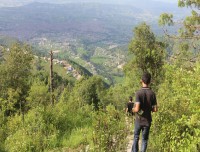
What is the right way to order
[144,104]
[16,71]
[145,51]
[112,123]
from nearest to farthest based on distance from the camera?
[144,104]
[112,123]
[145,51]
[16,71]

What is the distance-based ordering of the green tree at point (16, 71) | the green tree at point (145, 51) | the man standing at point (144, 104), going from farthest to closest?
the green tree at point (16, 71), the green tree at point (145, 51), the man standing at point (144, 104)

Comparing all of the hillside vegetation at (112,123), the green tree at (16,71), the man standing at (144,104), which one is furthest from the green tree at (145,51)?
the man standing at (144,104)

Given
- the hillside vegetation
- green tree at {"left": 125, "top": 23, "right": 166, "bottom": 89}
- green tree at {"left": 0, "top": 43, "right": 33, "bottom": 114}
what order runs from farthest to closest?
green tree at {"left": 0, "top": 43, "right": 33, "bottom": 114}
green tree at {"left": 125, "top": 23, "right": 166, "bottom": 89}
the hillside vegetation

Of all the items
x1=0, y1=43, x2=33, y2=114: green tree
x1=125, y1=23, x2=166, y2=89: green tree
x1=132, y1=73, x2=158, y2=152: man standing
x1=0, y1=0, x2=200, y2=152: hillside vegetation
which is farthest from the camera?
x1=0, y1=43, x2=33, y2=114: green tree

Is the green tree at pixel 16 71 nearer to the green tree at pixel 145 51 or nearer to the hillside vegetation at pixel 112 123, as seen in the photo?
Result: the green tree at pixel 145 51

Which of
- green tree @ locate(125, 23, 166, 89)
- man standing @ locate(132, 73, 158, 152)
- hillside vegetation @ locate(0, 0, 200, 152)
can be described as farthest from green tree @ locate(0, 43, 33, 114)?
man standing @ locate(132, 73, 158, 152)

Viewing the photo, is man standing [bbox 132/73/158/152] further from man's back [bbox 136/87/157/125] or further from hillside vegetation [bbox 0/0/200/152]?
hillside vegetation [bbox 0/0/200/152]

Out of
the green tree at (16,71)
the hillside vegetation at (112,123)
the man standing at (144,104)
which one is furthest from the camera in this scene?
the green tree at (16,71)

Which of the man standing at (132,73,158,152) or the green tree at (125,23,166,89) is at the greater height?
the man standing at (132,73,158,152)

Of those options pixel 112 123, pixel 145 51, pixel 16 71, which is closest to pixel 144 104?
pixel 112 123

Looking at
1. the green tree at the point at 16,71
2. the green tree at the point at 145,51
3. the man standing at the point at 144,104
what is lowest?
the green tree at the point at 16,71

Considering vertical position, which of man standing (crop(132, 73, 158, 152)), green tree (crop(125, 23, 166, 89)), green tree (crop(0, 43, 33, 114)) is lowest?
green tree (crop(0, 43, 33, 114))

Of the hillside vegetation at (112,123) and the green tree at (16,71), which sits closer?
the hillside vegetation at (112,123)

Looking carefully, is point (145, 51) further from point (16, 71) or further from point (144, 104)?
point (144, 104)
